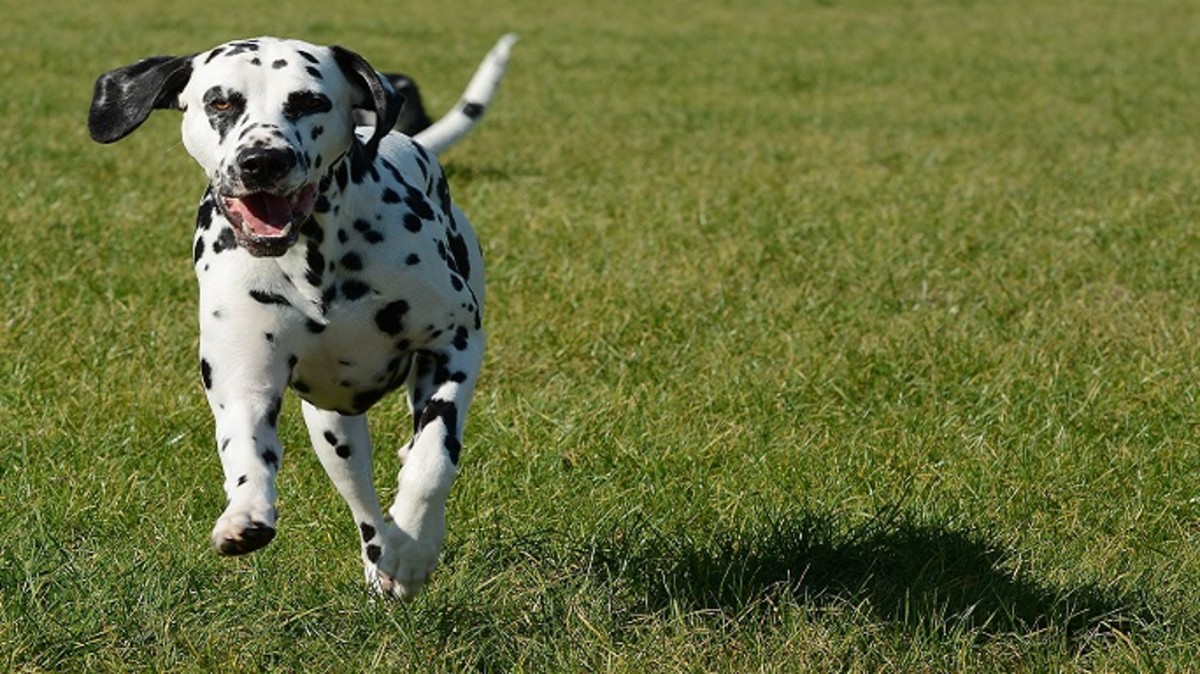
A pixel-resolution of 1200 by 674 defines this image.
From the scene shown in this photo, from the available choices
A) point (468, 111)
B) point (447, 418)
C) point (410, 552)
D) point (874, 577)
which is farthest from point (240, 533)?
point (468, 111)

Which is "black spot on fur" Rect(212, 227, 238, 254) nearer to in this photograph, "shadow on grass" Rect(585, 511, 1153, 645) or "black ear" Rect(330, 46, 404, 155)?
"black ear" Rect(330, 46, 404, 155)

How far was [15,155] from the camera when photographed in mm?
12844

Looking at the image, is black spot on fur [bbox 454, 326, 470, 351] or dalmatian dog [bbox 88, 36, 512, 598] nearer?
dalmatian dog [bbox 88, 36, 512, 598]

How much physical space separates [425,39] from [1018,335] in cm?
1927

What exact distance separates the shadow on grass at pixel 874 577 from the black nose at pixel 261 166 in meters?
1.41

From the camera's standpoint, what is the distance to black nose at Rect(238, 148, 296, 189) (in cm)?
410

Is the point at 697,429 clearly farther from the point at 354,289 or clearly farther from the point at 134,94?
the point at 134,94

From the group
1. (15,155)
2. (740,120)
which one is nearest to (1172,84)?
(740,120)

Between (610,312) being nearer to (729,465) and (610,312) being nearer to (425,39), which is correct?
(729,465)

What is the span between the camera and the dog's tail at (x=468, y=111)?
692 cm

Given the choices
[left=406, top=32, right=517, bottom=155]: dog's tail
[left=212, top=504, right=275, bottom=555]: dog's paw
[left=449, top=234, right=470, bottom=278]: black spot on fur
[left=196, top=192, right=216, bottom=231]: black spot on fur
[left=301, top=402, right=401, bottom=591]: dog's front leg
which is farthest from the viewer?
[left=406, top=32, right=517, bottom=155]: dog's tail

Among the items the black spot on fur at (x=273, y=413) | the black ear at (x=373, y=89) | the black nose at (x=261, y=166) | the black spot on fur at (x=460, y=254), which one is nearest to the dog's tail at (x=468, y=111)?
the black spot on fur at (x=460, y=254)

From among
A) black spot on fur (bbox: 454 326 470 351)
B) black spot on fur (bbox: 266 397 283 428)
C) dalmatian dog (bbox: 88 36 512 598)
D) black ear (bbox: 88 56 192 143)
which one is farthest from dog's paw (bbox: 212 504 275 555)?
black ear (bbox: 88 56 192 143)

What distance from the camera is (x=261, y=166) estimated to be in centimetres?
411
